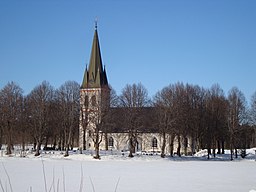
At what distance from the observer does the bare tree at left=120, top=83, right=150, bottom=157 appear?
189 ft

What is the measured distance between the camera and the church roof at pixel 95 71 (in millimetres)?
89231

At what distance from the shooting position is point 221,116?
6575 cm

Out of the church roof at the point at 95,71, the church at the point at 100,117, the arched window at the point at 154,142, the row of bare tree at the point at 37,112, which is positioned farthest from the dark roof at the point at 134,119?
the church roof at the point at 95,71

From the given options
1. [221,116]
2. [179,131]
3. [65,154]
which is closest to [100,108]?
[65,154]

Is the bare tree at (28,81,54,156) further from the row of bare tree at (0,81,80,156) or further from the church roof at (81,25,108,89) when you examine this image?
the church roof at (81,25,108,89)

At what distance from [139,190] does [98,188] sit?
214 cm

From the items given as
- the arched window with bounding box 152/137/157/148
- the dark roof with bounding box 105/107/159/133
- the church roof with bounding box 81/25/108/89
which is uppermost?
the church roof with bounding box 81/25/108/89

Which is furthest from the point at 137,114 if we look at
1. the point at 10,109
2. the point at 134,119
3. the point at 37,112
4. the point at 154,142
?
the point at 154,142

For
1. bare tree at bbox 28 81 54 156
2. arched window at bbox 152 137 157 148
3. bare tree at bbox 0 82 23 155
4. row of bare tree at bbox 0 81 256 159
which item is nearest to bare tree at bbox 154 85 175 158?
row of bare tree at bbox 0 81 256 159

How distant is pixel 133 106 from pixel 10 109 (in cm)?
1860

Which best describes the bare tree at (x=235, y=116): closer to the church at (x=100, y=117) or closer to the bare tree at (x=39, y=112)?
the church at (x=100, y=117)

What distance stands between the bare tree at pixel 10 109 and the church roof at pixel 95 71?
30321mm

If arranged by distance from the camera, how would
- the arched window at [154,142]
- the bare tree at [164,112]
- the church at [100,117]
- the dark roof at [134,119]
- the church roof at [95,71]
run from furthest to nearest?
1. the church roof at [95,71]
2. the arched window at [154,142]
3. the church at [100,117]
4. the dark roof at [134,119]
5. the bare tree at [164,112]

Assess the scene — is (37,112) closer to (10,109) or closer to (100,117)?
(10,109)
